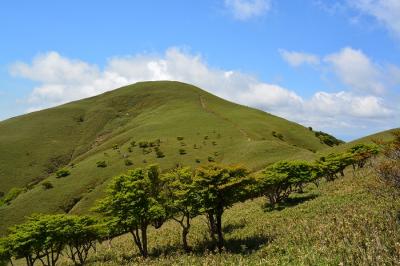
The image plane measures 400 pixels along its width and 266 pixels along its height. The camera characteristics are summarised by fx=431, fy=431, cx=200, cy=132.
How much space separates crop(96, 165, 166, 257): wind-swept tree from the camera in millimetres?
43281

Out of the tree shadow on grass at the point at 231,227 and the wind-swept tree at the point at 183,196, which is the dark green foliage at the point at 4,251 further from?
the tree shadow on grass at the point at 231,227

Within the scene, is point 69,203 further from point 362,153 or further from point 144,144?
point 362,153

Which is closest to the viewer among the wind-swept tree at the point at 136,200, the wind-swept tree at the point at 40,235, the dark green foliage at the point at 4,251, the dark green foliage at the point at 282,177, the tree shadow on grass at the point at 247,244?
the tree shadow on grass at the point at 247,244

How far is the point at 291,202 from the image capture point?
56.8 metres

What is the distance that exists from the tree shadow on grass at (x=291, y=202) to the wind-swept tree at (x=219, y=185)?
14829 millimetres

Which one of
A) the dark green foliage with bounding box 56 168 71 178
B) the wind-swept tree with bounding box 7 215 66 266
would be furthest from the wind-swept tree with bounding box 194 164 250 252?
the dark green foliage with bounding box 56 168 71 178

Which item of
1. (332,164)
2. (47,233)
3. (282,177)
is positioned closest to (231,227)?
(282,177)

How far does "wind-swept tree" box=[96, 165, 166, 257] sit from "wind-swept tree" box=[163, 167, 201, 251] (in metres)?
1.04

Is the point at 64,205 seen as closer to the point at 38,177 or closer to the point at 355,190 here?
the point at 38,177

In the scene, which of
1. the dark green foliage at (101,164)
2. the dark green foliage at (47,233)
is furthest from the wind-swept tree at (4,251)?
the dark green foliage at (101,164)

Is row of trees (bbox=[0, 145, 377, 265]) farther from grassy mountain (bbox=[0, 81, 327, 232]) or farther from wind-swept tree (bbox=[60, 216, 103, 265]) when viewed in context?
grassy mountain (bbox=[0, 81, 327, 232])

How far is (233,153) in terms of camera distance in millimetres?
115938

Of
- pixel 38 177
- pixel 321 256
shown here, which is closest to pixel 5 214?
pixel 38 177

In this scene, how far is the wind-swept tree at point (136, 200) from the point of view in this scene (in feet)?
142
